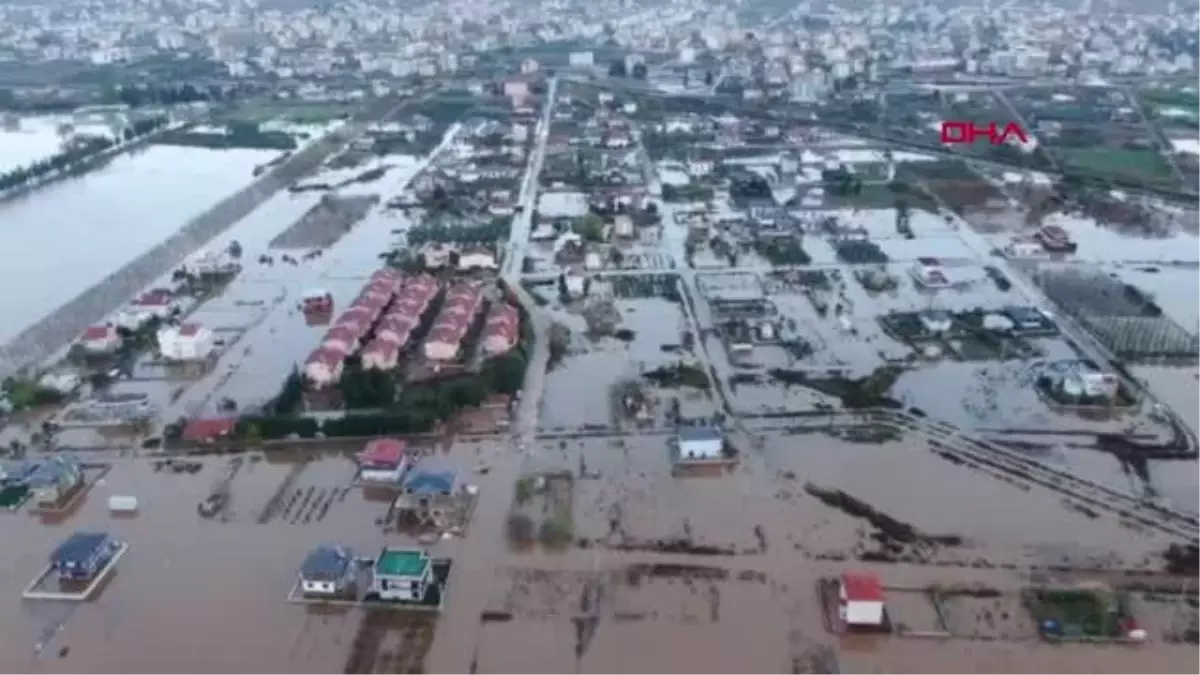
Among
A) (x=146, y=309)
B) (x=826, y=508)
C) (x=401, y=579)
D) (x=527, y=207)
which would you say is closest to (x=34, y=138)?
(x=527, y=207)

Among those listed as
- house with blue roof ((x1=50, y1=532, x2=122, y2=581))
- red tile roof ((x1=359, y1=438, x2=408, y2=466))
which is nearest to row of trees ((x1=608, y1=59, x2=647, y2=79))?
red tile roof ((x1=359, y1=438, x2=408, y2=466))

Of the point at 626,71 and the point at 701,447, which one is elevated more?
the point at 626,71

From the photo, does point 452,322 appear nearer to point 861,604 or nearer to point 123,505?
point 123,505

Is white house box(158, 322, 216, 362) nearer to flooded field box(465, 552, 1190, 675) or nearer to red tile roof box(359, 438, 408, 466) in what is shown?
red tile roof box(359, 438, 408, 466)

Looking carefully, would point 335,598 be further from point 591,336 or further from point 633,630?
point 591,336

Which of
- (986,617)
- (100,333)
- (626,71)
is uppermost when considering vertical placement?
(626,71)

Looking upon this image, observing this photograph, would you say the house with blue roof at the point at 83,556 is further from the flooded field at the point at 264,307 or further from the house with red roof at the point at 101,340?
the house with red roof at the point at 101,340

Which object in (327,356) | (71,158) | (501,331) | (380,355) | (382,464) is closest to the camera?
(382,464)
